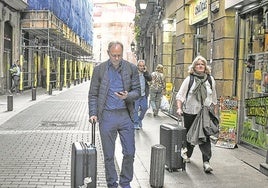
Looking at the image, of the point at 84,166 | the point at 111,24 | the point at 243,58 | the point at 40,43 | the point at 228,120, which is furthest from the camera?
the point at 111,24

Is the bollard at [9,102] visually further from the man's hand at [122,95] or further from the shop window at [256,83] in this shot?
the man's hand at [122,95]

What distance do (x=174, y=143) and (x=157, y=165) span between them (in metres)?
0.80

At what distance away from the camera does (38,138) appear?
952 cm

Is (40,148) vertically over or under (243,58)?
under

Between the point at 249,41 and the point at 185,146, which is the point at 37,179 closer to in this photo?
the point at 185,146

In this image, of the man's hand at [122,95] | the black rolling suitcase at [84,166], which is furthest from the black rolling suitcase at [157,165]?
the black rolling suitcase at [84,166]

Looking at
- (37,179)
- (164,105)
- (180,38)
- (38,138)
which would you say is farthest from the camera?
(164,105)

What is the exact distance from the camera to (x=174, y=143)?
613cm

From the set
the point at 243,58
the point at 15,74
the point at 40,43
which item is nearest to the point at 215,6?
the point at 243,58

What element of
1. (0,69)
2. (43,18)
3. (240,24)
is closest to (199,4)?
(240,24)

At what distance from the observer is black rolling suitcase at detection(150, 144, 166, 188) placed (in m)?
5.36

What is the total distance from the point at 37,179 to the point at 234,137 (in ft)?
13.3

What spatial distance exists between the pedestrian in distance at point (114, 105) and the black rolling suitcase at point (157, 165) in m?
0.33

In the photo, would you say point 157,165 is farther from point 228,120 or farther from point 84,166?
point 228,120
